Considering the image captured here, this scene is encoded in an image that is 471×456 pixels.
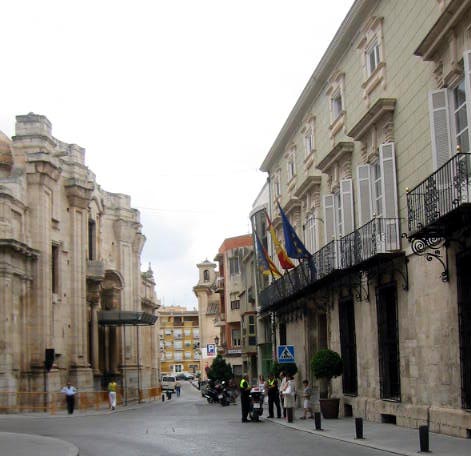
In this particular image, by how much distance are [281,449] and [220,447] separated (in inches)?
60.2

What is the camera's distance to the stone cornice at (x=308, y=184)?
100 ft

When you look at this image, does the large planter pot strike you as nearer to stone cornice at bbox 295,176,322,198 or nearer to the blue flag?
the blue flag

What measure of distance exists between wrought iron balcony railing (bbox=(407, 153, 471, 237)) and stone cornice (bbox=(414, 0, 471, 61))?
2683mm

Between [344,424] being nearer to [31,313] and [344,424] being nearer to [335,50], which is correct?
[335,50]

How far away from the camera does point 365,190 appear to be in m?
23.9

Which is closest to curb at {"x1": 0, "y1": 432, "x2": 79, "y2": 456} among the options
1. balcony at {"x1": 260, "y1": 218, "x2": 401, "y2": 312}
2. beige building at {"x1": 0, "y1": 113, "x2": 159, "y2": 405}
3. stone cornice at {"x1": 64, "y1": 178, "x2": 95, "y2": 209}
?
balcony at {"x1": 260, "y1": 218, "x2": 401, "y2": 312}

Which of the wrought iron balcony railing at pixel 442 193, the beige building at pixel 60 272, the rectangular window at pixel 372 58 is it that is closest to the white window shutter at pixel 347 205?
the rectangular window at pixel 372 58

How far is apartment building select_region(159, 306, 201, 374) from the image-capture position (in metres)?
158

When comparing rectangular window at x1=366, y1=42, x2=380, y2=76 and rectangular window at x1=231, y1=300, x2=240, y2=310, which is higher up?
rectangular window at x1=366, y1=42, x2=380, y2=76

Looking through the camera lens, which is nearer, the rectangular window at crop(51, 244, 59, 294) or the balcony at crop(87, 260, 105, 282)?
the rectangular window at crop(51, 244, 59, 294)

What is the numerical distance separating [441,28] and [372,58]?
259 inches

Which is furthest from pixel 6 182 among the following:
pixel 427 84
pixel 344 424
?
pixel 427 84

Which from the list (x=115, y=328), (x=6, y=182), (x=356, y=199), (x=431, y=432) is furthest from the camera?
(x=115, y=328)

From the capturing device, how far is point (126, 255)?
6550 cm
